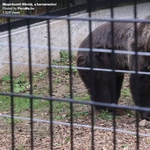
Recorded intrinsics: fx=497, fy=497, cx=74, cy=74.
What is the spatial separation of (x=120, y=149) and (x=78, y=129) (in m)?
0.80

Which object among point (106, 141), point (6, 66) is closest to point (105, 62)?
point (106, 141)

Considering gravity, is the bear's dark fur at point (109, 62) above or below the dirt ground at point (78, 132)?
above

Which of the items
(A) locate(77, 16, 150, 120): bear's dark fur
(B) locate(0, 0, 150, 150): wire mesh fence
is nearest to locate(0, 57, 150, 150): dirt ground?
(B) locate(0, 0, 150, 150): wire mesh fence

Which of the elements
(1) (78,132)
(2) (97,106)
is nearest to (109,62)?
(2) (97,106)

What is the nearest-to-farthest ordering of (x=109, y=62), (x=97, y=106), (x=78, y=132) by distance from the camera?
1. (x=78, y=132)
2. (x=109, y=62)
3. (x=97, y=106)

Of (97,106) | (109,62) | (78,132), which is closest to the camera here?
(78,132)

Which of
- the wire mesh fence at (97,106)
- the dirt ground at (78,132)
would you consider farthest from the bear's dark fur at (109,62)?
the dirt ground at (78,132)

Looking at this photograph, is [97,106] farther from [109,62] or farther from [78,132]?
[78,132]

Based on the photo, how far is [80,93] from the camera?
765cm

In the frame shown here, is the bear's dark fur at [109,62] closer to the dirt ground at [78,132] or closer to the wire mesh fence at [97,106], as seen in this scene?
the wire mesh fence at [97,106]

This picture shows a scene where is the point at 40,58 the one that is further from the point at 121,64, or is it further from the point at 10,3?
the point at 121,64

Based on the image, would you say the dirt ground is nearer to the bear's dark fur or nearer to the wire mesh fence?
the wire mesh fence

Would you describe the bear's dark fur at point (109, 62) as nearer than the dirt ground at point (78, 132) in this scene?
No

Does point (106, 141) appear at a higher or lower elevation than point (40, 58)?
lower
